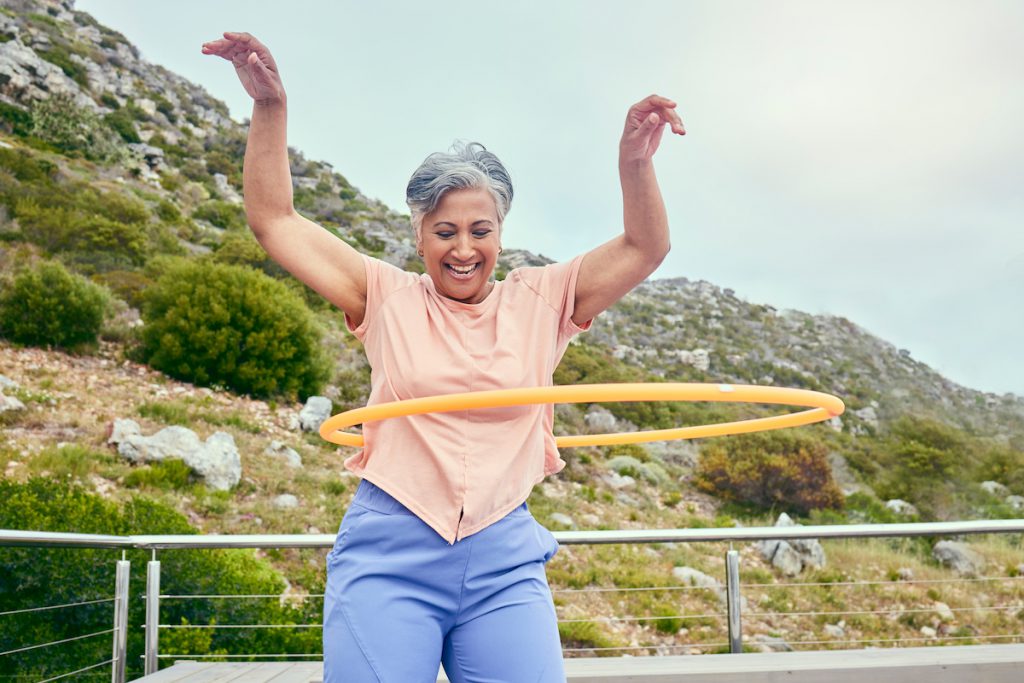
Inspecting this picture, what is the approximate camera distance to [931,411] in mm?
24000

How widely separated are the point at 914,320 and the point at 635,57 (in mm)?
18548

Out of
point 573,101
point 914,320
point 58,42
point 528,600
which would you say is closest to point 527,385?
point 528,600

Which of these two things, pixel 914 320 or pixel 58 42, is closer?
pixel 58 42

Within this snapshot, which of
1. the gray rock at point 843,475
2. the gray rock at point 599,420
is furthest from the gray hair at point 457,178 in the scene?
the gray rock at point 843,475

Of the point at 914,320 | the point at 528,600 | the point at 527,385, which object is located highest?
the point at 914,320

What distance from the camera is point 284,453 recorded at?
449 inches

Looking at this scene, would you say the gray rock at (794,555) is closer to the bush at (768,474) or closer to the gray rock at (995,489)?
the bush at (768,474)

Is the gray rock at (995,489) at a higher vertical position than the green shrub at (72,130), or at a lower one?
lower

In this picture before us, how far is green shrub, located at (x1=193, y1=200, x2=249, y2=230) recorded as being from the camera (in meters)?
21.9

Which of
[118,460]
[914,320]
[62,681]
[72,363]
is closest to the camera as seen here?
[62,681]

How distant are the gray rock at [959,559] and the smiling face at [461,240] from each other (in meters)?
13.1

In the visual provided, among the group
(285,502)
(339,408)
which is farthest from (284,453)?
(339,408)

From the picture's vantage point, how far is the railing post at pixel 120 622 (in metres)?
3.03

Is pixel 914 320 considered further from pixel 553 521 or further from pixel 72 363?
pixel 72 363
